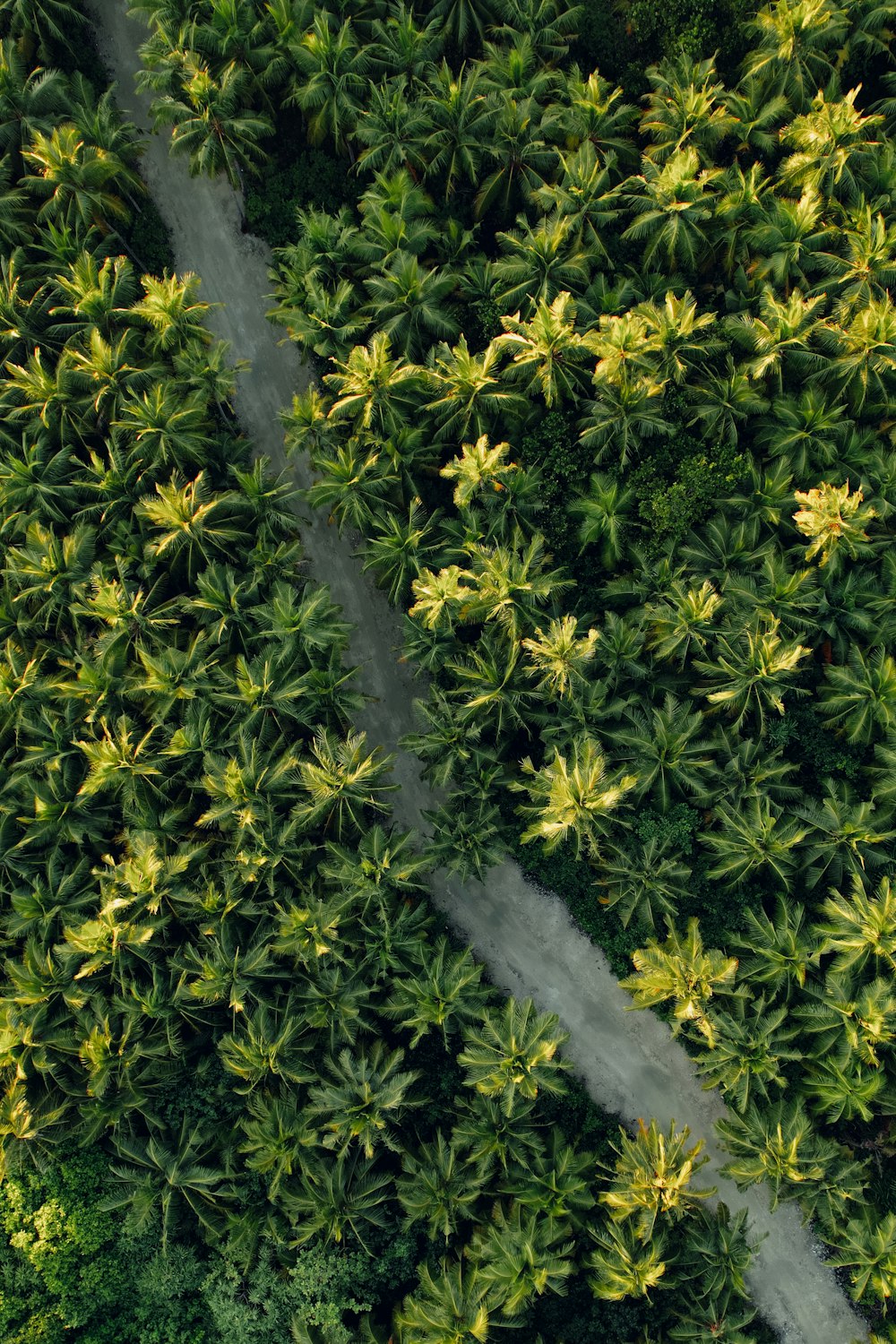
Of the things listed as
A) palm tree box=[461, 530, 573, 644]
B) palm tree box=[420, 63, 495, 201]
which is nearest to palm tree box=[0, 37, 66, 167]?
palm tree box=[420, 63, 495, 201]

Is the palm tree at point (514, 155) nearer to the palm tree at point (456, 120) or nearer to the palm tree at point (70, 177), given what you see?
the palm tree at point (456, 120)

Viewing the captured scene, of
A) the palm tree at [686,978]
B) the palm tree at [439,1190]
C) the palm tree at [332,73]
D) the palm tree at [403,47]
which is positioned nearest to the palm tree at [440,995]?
the palm tree at [439,1190]

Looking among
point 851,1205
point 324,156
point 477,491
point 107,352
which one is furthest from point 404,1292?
point 324,156

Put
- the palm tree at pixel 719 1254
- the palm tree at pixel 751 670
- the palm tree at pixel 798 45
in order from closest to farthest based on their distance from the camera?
the palm tree at pixel 751 670
the palm tree at pixel 719 1254
the palm tree at pixel 798 45

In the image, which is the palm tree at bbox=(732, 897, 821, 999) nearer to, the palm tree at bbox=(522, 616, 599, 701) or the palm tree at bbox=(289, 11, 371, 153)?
the palm tree at bbox=(522, 616, 599, 701)

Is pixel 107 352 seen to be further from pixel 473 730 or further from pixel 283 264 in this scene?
pixel 473 730

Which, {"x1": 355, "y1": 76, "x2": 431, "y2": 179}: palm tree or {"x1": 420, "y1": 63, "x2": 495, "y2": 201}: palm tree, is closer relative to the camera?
{"x1": 420, "y1": 63, "x2": 495, "y2": 201}: palm tree

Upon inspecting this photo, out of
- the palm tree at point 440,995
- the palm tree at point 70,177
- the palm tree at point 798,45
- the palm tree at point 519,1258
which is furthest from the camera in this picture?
the palm tree at point 70,177
